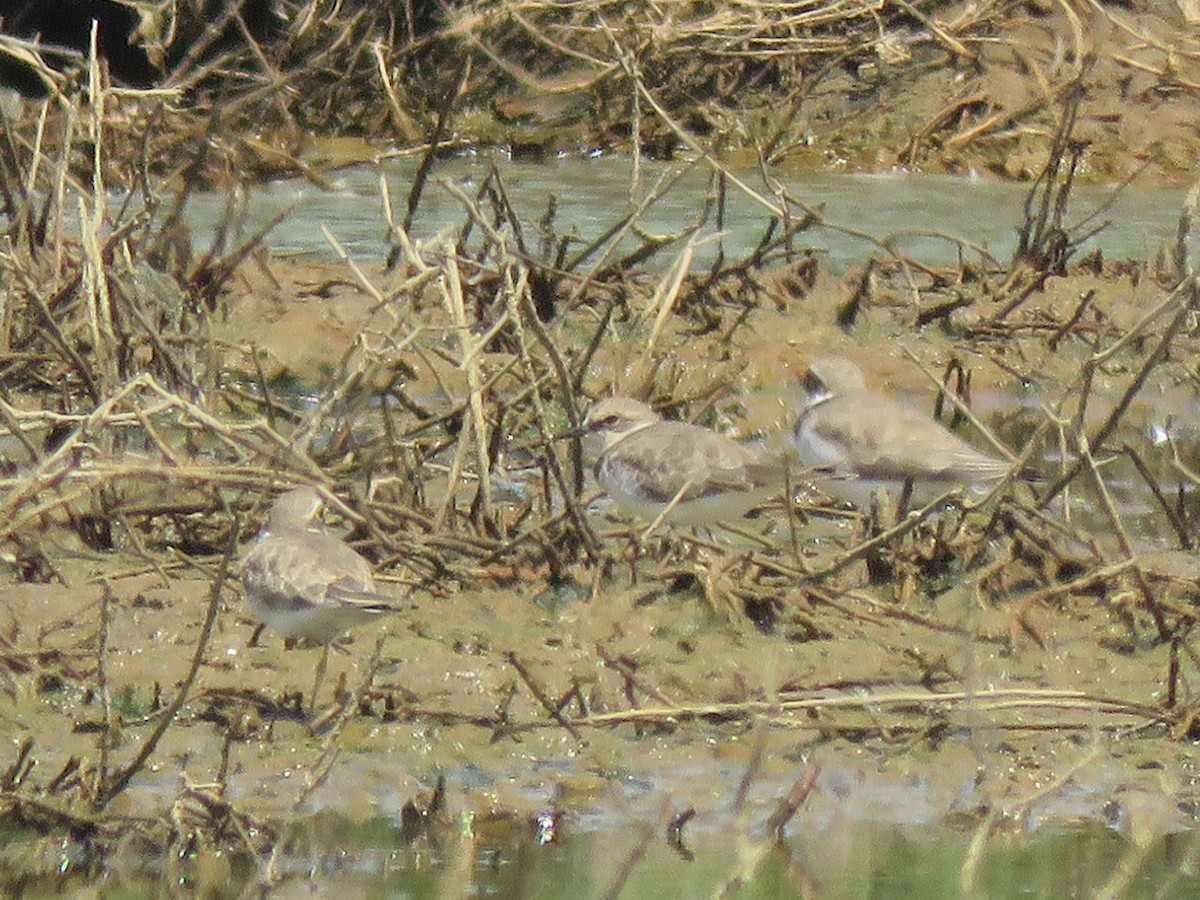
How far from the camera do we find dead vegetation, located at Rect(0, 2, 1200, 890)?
614cm

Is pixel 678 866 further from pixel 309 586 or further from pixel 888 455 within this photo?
pixel 888 455

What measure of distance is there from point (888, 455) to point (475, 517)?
1.43 meters

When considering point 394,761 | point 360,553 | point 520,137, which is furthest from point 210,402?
point 520,137

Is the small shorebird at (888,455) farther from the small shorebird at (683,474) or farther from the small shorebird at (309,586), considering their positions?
the small shorebird at (309,586)

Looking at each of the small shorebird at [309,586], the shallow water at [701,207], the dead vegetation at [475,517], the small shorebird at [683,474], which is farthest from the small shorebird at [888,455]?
the shallow water at [701,207]

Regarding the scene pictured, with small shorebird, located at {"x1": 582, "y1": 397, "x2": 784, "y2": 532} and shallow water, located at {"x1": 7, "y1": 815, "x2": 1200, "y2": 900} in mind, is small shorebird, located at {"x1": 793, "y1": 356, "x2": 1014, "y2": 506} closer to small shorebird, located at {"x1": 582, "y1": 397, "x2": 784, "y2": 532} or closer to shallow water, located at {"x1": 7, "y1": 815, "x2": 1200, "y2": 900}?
small shorebird, located at {"x1": 582, "y1": 397, "x2": 784, "y2": 532}

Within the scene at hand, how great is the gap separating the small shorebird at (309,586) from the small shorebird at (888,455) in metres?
1.88

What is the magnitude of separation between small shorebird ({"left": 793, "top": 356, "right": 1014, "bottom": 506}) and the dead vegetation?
16cm

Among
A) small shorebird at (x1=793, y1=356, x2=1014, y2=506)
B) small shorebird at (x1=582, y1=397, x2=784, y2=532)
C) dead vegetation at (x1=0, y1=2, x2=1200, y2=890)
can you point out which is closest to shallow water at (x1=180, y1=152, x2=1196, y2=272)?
dead vegetation at (x1=0, y1=2, x2=1200, y2=890)

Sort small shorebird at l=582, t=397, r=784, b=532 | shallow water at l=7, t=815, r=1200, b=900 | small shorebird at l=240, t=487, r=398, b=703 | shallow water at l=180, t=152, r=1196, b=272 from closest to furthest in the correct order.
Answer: shallow water at l=7, t=815, r=1200, b=900
small shorebird at l=240, t=487, r=398, b=703
small shorebird at l=582, t=397, r=784, b=532
shallow water at l=180, t=152, r=1196, b=272

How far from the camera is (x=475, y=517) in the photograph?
24.5 feet

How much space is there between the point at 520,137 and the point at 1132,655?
8.76 m

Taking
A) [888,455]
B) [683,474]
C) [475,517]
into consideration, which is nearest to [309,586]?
[475,517]

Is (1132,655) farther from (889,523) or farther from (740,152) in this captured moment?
(740,152)
